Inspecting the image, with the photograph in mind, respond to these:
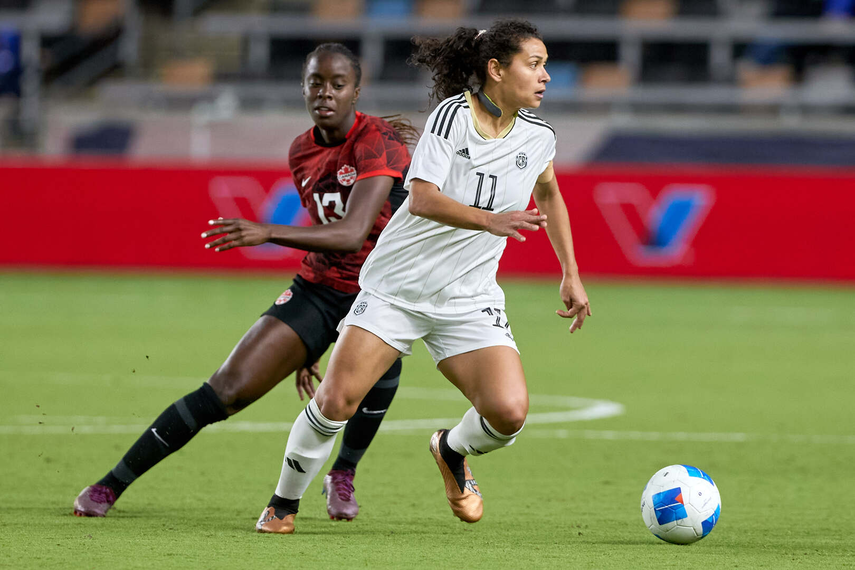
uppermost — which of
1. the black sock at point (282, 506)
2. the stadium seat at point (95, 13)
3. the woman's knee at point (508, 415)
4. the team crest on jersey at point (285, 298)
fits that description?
the team crest on jersey at point (285, 298)

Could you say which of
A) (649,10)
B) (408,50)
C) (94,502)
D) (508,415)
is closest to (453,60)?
(508,415)

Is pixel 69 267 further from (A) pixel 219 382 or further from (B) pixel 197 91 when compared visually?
(A) pixel 219 382

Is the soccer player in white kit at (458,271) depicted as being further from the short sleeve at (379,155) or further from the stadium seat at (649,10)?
the stadium seat at (649,10)

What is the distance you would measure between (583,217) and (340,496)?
44.4 feet

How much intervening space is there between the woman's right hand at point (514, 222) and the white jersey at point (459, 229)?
384mm

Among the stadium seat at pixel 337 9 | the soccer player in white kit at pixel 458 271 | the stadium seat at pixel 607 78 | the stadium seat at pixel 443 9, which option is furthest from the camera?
the stadium seat at pixel 337 9

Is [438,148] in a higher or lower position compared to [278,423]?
higher

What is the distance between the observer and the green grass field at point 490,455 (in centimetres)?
491

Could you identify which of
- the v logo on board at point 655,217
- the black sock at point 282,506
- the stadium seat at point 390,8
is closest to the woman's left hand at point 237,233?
the black sock at point 282,506

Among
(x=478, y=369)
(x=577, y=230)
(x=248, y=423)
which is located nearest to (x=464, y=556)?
(x=478, y=369)

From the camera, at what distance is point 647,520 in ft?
16.9

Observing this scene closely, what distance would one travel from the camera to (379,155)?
18.3ft

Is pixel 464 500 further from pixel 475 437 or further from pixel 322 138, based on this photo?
pixel 322 138

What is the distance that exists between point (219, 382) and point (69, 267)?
577 inches
